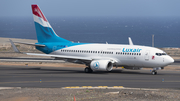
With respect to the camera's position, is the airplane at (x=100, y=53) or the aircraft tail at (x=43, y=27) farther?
the aircraft tail at (x=43, y=27)

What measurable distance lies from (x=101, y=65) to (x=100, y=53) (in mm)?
3055

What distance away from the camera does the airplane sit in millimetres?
41406

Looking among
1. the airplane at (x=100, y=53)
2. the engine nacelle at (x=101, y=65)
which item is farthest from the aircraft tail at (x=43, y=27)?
the engine nacelle at (x=101, y=65)

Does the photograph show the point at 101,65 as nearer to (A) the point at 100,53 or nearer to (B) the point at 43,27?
(A) the point at 100,53

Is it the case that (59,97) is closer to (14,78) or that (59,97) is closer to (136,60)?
(14,78)

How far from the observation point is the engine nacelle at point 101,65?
138 ft

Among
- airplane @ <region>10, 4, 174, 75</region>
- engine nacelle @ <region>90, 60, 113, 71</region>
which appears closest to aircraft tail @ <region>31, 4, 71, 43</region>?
airplane @ <region>10, 4, 174, 75</region>

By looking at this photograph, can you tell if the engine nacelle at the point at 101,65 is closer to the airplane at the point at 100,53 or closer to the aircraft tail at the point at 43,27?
the airplane at the point at 100,53

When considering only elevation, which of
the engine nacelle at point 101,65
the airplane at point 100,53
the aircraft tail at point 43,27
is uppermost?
the aircraft tail at point 43,27

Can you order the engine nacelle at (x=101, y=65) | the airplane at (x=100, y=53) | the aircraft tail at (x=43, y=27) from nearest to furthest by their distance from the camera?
the airplane at (x=100, y=53), the engine nacelle at (x=101, y=65), the aircraft tail at (x=43, y=27)

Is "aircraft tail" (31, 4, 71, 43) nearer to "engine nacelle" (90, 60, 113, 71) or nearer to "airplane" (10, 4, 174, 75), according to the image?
"airplane" (10, 4, 174, 75)

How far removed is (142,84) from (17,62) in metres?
29.9

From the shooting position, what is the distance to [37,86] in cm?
3191

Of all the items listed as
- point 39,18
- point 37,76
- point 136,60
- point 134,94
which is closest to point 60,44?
point 39,18
